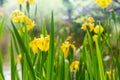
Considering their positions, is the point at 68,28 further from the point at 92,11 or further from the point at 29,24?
the point at 29,24

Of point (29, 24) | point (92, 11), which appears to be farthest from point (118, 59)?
point (92, 11)

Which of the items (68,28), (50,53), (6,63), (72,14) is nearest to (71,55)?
(50,53)

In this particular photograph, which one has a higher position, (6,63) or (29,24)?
(29,24)

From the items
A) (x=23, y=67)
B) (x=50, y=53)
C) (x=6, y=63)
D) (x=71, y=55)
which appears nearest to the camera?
(x=50, y=53)

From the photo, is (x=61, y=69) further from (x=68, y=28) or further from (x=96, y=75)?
(x=68, y=28)

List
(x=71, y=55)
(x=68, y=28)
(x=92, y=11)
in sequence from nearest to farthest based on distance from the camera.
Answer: (x=71, y=55) < (x=68, y=28) < (x=92, y=11)

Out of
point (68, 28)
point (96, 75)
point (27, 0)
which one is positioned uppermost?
point (27, 0)

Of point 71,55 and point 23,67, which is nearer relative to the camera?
point 23,67

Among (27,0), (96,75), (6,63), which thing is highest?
(27,0)

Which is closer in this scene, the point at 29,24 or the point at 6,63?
the point at 29,24

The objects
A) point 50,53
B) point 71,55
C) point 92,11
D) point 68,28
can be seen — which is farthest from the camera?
point 92,11
